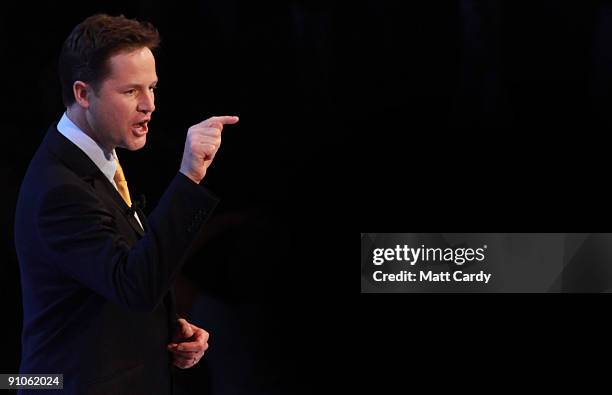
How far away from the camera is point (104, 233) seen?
4.00 feet

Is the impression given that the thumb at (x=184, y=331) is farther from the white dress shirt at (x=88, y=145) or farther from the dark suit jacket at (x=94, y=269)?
the white dress shirt at (x=88, y=145)

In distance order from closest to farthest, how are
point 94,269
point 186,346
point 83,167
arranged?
point 94,269, point 83,167, point 186,346

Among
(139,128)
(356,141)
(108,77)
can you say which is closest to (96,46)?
(108,77)

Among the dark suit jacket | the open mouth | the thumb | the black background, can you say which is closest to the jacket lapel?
the dark suit jacket

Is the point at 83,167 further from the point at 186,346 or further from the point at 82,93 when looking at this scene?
the point at 186,346

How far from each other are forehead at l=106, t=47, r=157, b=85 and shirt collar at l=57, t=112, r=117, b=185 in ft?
0.34

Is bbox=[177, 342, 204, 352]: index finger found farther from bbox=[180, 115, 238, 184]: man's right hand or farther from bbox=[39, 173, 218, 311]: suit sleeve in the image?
bbox=[180, 115, 238, 184]: man's right hand

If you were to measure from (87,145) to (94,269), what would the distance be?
0.84 feet

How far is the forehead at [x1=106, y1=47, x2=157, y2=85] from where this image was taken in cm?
136

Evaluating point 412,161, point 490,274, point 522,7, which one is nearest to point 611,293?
point 490,274

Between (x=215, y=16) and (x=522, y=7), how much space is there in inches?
43.8

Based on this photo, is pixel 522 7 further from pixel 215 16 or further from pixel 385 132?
pixel 215 16

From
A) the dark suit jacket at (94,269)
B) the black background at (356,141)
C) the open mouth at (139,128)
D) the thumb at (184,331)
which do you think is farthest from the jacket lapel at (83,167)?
the black background at (356,141)

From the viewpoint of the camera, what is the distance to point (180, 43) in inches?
105
